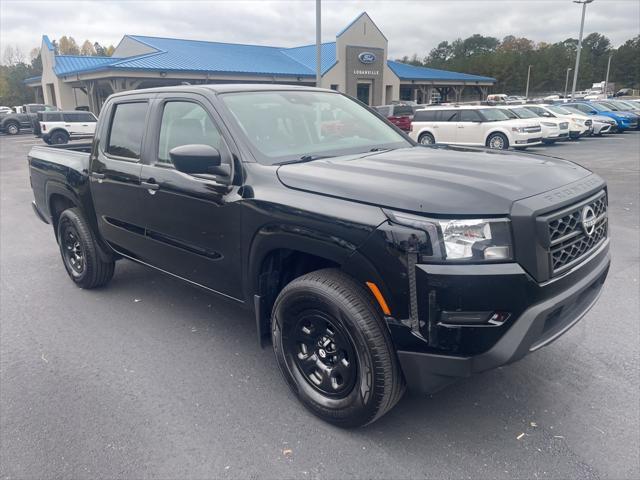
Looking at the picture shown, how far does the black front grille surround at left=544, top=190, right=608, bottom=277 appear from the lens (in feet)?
8.24

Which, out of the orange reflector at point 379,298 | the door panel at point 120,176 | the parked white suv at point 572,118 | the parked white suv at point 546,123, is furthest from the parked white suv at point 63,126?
the orange reflector at point 379,298

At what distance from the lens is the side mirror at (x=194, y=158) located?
3.06 meters

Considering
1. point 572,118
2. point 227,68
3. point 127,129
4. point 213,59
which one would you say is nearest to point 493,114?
point 572,118

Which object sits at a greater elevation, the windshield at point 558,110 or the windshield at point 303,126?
the windshield at point 303,126

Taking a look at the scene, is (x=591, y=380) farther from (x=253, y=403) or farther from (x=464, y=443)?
(x=253, y=403)

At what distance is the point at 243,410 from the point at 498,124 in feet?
56.9

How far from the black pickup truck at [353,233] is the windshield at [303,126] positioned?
2 centimetres

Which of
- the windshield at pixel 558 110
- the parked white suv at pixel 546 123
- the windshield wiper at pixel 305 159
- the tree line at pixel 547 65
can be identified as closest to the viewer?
the windshield wiper at pixel 305 159

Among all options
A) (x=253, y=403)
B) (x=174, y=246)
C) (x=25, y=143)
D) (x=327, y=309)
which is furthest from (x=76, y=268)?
(x=25, y=143)

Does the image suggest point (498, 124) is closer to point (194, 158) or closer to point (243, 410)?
point (194, 158)

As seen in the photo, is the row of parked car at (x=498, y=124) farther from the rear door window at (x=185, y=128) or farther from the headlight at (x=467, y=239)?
the headlight at (x=467, y=239)

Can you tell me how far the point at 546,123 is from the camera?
20469 millimetres

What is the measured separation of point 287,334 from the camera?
313 cm

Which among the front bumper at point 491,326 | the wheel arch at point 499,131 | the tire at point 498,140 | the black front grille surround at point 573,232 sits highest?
the black front grille surround at point 573,232
